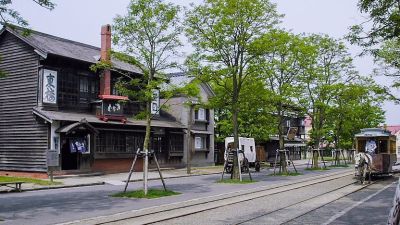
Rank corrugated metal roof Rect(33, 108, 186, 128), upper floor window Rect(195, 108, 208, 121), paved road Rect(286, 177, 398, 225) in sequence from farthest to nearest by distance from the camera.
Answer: upper floor window Rect(195, 108, 208, 121)
corrugated metal roof Rect(33, 108, 186, 128)
paved road Rect(286, 177, 398, 225)

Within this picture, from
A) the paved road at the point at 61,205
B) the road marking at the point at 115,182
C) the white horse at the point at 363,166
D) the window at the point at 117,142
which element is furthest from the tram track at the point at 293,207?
the window at the point at 117,142

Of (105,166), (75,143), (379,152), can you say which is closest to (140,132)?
(105,166)

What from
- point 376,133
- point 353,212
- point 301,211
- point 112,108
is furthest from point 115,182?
point 376,133

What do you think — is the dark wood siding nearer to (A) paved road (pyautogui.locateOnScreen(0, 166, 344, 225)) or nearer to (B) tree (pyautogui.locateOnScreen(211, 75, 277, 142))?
(A) paved road (pyautogui.locateOnScreen(0, 166, 344, 225))

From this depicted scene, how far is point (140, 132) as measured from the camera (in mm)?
35250

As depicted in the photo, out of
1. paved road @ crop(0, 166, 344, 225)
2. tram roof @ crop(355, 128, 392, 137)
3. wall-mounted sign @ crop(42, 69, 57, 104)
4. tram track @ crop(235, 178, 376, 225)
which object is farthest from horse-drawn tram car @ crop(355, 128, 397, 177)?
wall-mounted sign @ crop(42, 69, 57, 104)

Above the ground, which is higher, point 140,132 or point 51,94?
point 51,94

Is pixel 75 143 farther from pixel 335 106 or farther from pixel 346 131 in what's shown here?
pixel 346 131

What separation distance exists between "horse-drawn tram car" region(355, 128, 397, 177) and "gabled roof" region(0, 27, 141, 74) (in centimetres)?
1778

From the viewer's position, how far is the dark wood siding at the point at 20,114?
1108 inches

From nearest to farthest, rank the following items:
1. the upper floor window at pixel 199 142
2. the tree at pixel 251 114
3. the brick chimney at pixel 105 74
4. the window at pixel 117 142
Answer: the tree at pixel 251 114, the window at pixel 117 142, the brick chimney at pixel 105 74, the upper floor window at pixel 199 142

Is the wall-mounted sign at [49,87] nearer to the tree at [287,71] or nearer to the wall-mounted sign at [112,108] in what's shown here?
the wall-mounted sign at [112,108]

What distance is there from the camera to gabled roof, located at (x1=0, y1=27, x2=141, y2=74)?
28.2 metres

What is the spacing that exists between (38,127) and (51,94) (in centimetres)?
235
